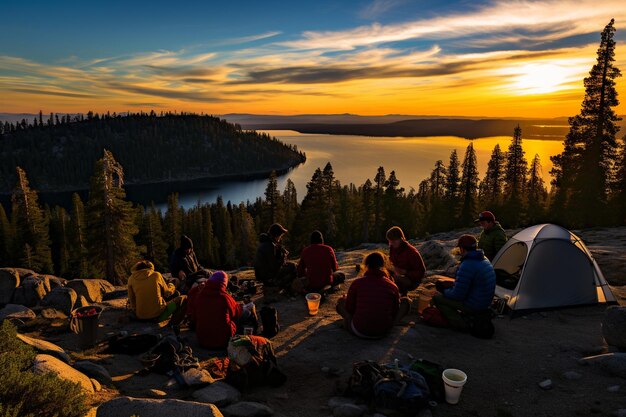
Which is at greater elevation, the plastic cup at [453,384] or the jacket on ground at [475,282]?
the jacket on ground at [475,282]

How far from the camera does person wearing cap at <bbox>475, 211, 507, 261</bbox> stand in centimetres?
1261

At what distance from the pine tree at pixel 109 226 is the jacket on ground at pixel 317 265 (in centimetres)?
2713

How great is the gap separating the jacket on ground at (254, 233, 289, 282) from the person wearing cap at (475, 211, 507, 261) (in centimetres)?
699

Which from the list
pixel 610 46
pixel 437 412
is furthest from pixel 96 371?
pixel 610 46

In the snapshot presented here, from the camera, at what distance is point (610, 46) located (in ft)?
112

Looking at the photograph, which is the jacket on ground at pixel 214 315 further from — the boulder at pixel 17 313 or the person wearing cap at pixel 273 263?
the boulder at pixel 17 313

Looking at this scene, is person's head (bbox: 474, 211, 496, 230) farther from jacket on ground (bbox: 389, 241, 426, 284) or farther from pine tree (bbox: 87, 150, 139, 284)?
pine tree (bbox: 87, 150, 139, 284)

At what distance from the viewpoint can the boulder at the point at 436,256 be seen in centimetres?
1862

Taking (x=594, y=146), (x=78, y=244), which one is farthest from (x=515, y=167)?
(x=78, y=244)

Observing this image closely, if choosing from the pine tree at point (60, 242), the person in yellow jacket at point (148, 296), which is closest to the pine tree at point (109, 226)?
the person in yellow jacket at point (148, 296)

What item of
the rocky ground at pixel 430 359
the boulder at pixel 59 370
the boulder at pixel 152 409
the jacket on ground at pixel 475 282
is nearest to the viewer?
the boulder at pixel 152 409

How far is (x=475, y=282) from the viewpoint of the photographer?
862 centimetres

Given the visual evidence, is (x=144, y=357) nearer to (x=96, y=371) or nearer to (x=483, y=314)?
(x=96, y=371)

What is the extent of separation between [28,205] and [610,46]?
243 ft
